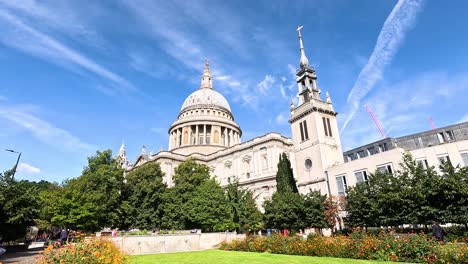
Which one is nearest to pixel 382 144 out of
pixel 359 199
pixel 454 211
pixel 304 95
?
pixel 304 95

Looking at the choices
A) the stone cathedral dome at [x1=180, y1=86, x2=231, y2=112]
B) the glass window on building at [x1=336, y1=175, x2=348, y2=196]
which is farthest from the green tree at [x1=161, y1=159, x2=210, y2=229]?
the stone cathedral dome at [x1=180, y1=86, x2=231, y2=112]

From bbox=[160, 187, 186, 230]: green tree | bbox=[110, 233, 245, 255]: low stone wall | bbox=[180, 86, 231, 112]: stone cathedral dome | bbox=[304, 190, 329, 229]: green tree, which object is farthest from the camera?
bbox=[180, 86, 231, 112]: stone cathedral dome

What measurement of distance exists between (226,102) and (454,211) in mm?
70212

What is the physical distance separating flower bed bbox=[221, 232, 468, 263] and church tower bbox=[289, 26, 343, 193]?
21.1 m

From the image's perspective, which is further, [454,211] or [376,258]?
[454,211]

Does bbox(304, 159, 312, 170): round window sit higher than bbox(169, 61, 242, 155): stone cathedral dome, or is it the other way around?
bbox(169, 61, 242, 155): stone cathedral dome

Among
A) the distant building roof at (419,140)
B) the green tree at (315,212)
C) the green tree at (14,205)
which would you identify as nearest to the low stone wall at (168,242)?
the green tree at (315,212)

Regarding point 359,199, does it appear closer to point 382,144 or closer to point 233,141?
point 382,144

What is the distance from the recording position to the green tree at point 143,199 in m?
35.2

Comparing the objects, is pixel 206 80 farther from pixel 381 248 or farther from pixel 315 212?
pixel 381 248

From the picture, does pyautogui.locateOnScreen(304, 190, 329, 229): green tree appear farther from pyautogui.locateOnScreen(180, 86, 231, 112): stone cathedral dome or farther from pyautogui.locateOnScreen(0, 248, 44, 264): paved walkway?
pyautogui.locateOnScreen(180, 86, 231, 112): stone cathedral dome

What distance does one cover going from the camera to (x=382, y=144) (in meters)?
41.3

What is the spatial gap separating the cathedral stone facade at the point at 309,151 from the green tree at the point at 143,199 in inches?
523

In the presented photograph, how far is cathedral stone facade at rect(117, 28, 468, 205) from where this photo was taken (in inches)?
1215
